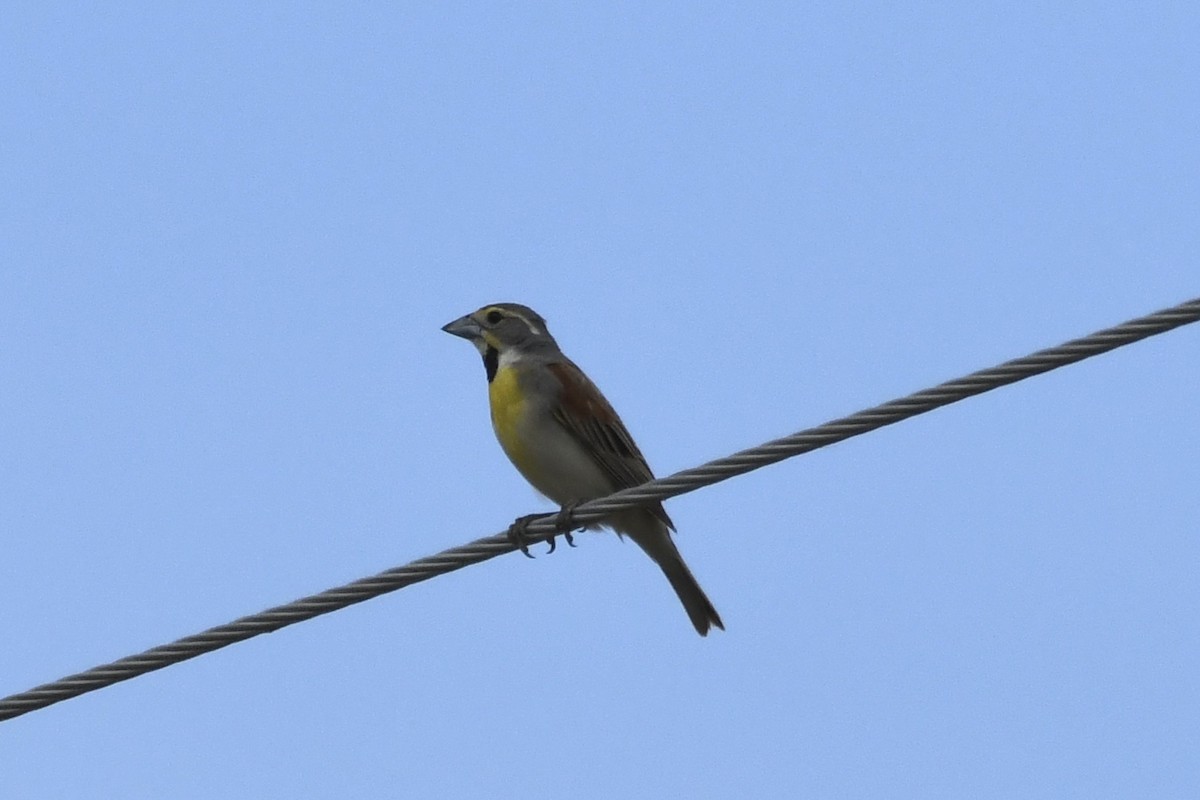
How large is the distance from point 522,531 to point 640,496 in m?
1.82

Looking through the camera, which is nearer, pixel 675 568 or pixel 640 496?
pixel 640 496

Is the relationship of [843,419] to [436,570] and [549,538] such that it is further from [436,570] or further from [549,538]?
[549,538]

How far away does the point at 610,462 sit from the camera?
1099cm

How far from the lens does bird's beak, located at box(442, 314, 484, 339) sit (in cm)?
1194

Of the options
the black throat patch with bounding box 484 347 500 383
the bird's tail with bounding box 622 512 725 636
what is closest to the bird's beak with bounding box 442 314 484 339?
the black throat patch with bounding box 484 347 500 383

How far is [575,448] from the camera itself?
35.9 feet

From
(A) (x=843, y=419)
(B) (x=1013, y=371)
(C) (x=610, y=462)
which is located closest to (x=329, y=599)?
(A) (x=843, y=419)

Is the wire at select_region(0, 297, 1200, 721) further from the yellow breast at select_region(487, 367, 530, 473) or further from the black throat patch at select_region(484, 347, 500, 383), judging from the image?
the black throat patch at select_region(484, 347, 500, 383)

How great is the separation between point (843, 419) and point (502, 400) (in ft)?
13.3

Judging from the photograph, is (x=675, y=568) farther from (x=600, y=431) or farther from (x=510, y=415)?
(x=510, y=415)

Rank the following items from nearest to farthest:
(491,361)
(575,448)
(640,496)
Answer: (640,496) < (575,448) < (491,361)

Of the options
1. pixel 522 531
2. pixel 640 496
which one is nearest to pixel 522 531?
pixel 522 531

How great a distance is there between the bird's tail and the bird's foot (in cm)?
120

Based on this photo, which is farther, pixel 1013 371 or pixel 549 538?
pixel 549 538
